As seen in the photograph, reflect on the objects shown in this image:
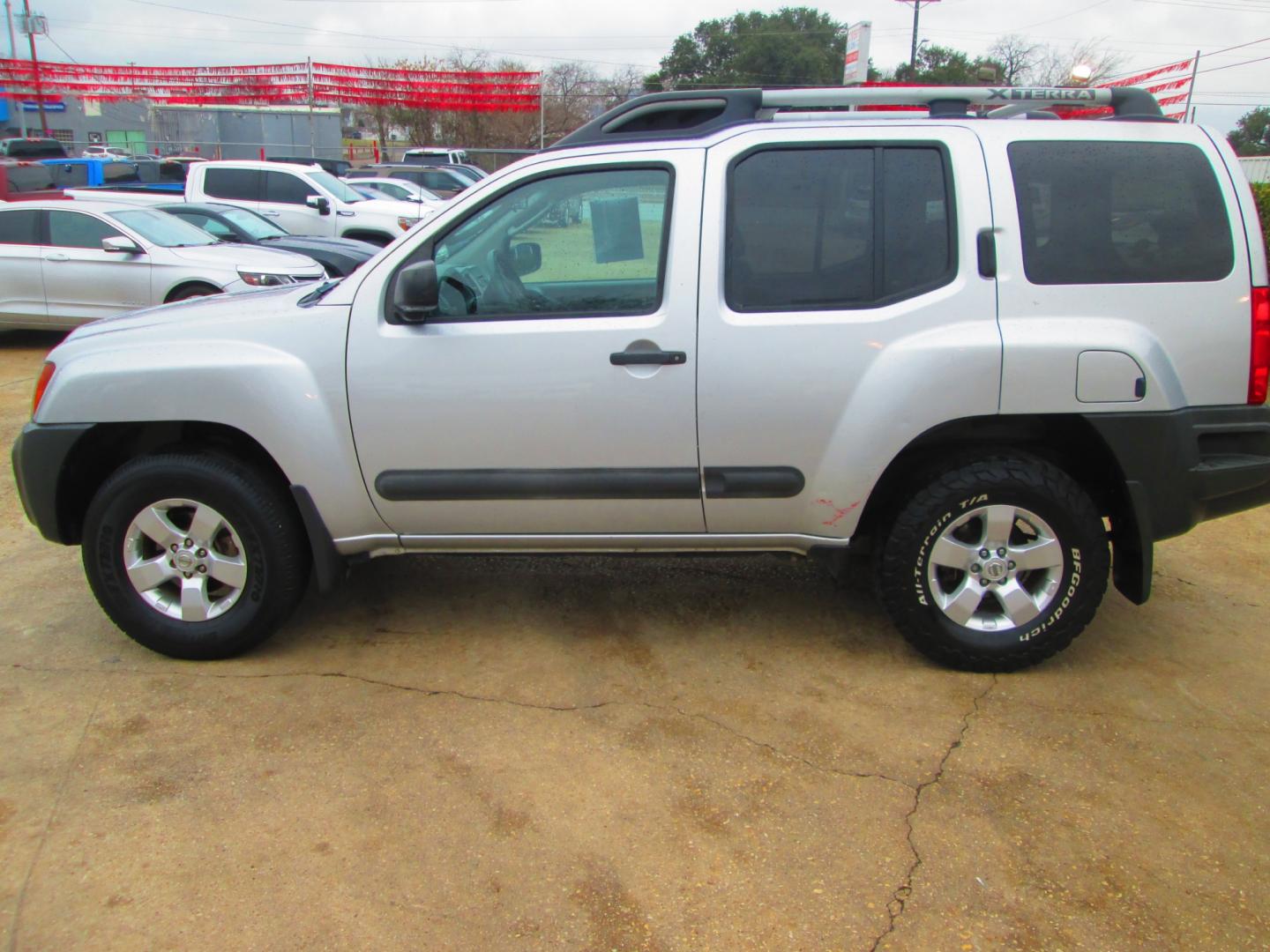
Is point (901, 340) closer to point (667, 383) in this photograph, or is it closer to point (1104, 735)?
point (667, 383)

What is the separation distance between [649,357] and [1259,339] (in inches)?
81.3

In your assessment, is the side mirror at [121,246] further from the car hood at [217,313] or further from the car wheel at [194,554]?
the car wheel at [194,554]

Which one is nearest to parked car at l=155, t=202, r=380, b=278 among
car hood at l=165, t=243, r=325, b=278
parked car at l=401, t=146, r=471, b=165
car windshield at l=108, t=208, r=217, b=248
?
car windshield at l=108, t=208, r=217, b=248

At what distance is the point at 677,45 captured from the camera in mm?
63906

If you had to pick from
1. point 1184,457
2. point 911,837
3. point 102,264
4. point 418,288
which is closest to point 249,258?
point 102,264

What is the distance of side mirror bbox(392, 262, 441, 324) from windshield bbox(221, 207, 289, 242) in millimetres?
9095

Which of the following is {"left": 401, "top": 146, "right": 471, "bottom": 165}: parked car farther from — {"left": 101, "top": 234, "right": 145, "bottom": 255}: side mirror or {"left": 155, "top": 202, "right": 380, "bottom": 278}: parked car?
{"left": 101, "top": 234, "right": 145, "bottom": 255}: side mirror

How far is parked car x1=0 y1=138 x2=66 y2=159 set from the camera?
26.0 m

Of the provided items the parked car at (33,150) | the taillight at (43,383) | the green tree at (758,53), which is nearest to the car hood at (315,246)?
the taillight at (43,383)

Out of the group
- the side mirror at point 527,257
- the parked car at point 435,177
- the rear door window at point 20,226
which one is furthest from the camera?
the parked car at point 435,177

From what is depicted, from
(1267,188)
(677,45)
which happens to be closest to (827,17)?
(677,45)

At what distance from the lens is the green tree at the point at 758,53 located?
55.7 meters

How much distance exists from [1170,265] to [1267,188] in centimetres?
1076

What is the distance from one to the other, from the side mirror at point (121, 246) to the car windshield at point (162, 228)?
0.18m
